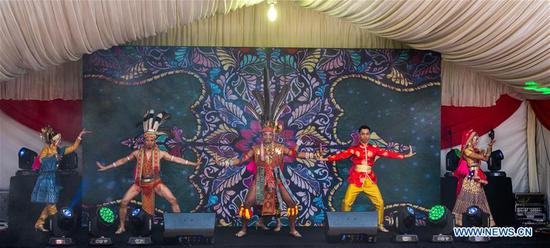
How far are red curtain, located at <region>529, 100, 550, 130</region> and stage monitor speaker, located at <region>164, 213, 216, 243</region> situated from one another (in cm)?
405

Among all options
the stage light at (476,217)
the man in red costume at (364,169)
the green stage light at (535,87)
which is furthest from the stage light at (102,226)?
the green stage light at (535,87)

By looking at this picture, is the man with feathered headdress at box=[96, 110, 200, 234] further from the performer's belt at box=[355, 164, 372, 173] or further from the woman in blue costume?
the performer's belt at box=[355, 164, 372, 173]

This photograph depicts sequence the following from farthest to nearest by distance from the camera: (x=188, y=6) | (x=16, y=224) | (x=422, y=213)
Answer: (x=422, y=213), (x=16, y=224), (x=188, y=6)

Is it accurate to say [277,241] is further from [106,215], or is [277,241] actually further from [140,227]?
[106,215]

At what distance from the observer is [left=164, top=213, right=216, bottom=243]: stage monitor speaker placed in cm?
645

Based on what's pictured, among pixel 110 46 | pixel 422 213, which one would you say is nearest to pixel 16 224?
pixel 110 46

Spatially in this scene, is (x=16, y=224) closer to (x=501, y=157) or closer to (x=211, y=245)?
(x=211, y=245)

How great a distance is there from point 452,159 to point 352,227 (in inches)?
65.9

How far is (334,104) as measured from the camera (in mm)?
7328

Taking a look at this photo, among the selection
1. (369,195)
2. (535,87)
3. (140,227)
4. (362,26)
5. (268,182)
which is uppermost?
(362,26)

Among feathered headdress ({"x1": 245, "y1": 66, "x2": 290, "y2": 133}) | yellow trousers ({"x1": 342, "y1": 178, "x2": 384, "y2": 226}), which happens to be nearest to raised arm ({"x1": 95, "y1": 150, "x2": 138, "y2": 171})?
feathered headdress ({"x1": 245, "y1": 66, "x2": 290, "y2": 133})

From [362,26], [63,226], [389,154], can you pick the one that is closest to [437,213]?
[389,154]

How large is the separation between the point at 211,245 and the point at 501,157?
3.39 m

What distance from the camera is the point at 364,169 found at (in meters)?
6.95
